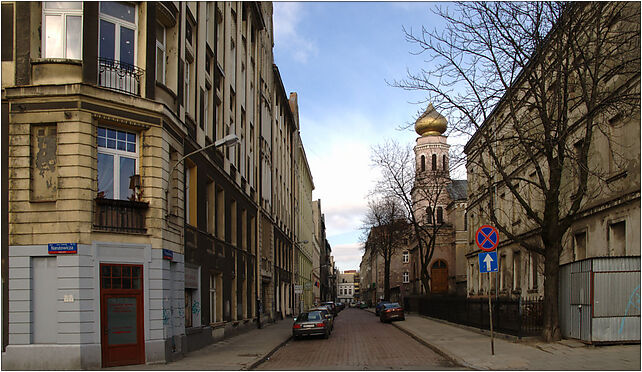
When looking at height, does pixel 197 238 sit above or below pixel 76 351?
above

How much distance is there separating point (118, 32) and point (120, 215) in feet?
16.0

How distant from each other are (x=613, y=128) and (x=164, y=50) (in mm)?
15265

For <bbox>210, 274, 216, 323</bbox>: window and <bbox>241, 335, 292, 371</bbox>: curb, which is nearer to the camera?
<bbox>241, 335, 292, 371</bbox>: curb

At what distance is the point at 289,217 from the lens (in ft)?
183

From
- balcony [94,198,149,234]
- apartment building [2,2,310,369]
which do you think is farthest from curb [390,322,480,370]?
balcony [94,198,149,234]

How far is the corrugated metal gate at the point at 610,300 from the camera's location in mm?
16172

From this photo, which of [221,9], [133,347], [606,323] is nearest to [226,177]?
[221,9]

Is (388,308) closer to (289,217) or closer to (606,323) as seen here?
→ (289,217)

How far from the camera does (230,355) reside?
59.4ft

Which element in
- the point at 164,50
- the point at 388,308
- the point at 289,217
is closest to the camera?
the point at 164,50

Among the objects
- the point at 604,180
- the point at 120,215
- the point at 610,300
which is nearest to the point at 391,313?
the point at 604,180

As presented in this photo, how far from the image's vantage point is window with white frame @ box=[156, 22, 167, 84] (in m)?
17.1

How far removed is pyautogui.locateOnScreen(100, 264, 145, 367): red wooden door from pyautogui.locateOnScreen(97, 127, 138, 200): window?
6.46ft

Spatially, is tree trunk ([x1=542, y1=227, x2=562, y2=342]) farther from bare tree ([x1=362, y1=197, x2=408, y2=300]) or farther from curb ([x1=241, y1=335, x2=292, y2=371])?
bare tree ([x1=362, y1=197, x2=408, y2=300])
